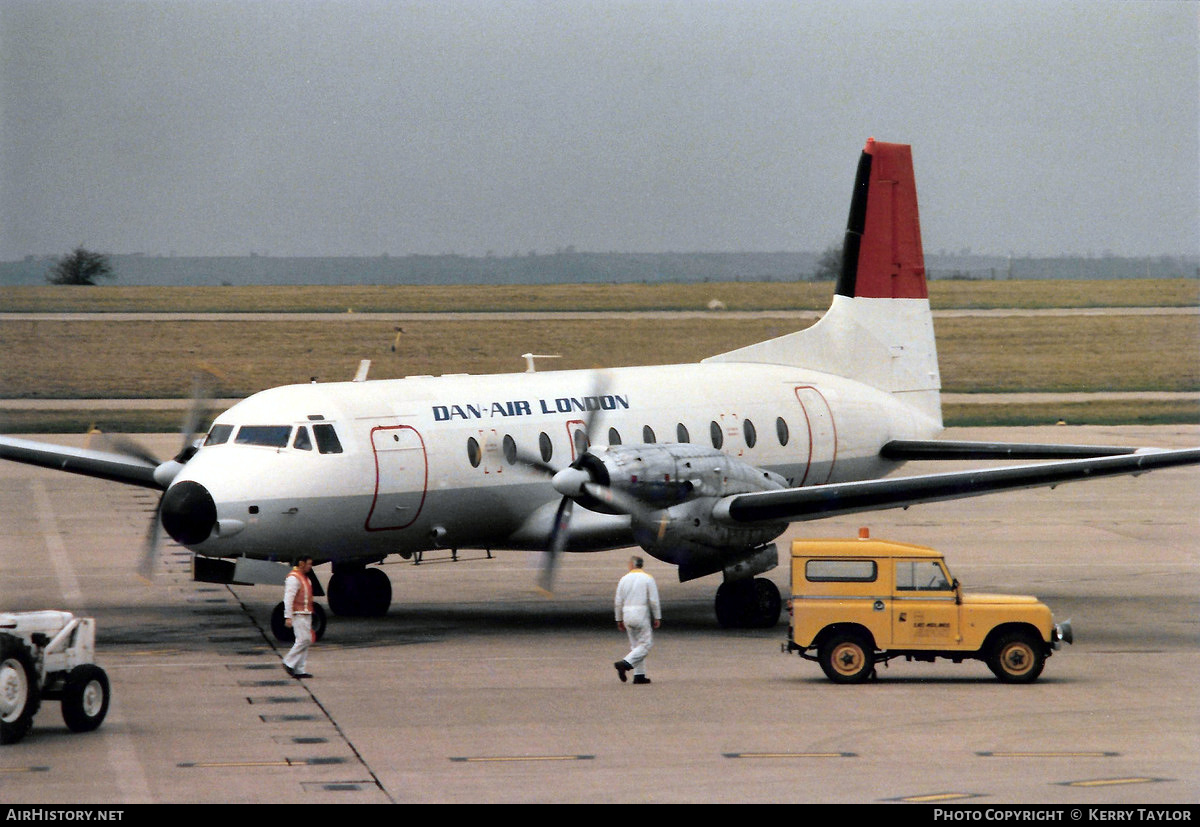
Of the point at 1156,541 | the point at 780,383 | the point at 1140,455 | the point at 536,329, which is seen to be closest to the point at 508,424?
the point at 780,383

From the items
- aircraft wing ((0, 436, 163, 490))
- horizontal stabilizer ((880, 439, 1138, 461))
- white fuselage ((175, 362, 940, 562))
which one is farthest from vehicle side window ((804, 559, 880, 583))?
aircraft wing ((0, 436, 163, 490))

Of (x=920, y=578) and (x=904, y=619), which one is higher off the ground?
(x=920, y=578)

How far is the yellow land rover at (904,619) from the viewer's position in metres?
17.6

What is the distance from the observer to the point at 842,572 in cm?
1780

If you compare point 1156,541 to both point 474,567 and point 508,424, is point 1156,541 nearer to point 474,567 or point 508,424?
point 474,567

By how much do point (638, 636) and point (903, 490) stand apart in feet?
15.7

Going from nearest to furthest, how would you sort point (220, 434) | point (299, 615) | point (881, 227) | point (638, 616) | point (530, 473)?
point (638, 616), point (299, 615), point (220, 434), point (530, 473), point (881, 227)

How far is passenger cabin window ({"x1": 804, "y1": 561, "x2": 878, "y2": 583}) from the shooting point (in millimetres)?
17734

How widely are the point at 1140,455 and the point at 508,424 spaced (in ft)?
26.6

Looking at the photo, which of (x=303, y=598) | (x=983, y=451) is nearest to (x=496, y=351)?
(x=983, y=451)

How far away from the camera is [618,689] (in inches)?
690

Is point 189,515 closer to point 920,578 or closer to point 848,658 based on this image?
point 848,658

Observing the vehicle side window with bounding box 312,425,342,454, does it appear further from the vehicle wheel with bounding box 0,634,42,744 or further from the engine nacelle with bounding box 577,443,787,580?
the vehicle wheel with bounding box 0,634,42,744

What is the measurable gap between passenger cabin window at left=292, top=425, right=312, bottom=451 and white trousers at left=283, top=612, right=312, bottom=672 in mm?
2728
